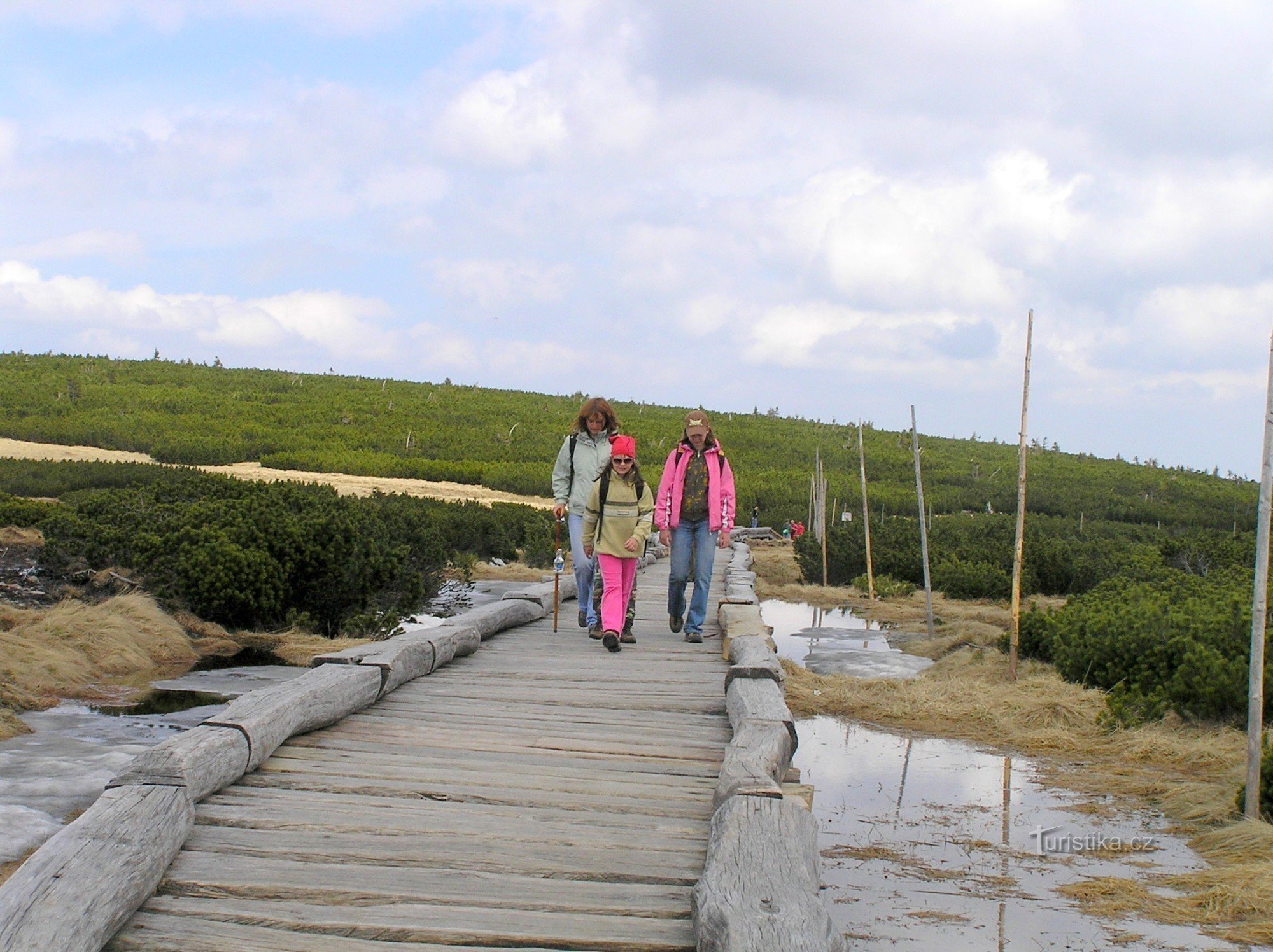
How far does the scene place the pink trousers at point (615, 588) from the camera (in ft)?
28.9

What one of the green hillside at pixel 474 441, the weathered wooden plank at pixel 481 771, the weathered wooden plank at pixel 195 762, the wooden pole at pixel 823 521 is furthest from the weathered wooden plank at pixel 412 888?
the green hillside at pixel 474 441

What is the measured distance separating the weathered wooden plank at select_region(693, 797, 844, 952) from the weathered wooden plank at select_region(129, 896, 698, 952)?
0.20m

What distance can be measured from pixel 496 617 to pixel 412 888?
625 cm

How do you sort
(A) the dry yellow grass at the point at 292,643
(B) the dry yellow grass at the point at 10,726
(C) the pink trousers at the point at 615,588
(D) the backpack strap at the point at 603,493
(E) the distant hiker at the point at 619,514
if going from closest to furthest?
(B) the dry yellow grass at the point at 10,726 < (E) the distant hiker at the point at 619,514 < (D) the backpack strap at the point at 603,493 < (C) the pink trousers at the point at 615,588 < (A) the dry yellow grass at the point at 292,643

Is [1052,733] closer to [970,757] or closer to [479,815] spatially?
[970,757]

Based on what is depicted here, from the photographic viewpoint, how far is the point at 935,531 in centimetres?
3048

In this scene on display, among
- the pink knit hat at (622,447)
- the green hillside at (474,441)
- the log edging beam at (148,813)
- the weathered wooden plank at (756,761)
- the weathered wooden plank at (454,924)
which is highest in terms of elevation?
the green hillside at (474,441)

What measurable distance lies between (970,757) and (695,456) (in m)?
3.53

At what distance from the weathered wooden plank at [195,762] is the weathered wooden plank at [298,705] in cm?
12

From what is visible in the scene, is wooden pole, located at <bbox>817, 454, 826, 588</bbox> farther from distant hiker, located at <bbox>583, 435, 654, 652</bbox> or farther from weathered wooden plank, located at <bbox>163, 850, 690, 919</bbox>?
weathered wooden plank, located at <bbox>163, 850, 690, 919</bbox>

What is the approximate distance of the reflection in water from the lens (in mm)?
5430

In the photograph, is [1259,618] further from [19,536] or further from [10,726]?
[19,536]

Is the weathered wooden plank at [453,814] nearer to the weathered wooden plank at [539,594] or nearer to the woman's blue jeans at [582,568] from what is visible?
the woman's blue jeans at [582,568]

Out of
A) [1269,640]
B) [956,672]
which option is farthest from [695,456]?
[956,672]
